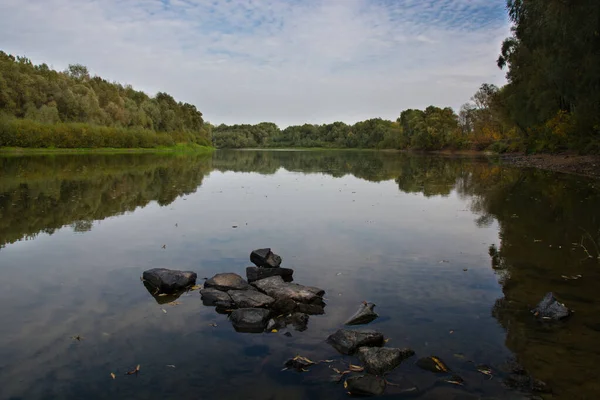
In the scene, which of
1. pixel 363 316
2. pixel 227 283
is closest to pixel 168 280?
pixel 227 283

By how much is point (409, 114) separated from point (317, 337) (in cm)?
13065

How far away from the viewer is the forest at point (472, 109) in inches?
923

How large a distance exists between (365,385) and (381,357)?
0.62 meters

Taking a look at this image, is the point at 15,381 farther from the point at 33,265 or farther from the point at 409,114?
the point at 409,114

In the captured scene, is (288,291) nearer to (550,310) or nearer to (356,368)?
(356,368)

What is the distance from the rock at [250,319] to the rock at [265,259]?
7.34 ft

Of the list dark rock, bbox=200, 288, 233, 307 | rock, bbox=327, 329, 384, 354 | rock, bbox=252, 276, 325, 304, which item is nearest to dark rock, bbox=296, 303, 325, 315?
rock, bbox=252, 276, 325, 304

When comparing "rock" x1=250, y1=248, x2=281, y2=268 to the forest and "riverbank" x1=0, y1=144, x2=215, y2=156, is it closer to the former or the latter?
the forest

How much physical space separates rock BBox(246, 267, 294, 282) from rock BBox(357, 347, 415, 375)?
3215 millimetres

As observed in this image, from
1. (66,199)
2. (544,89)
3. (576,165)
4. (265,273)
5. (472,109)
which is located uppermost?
(472,109)

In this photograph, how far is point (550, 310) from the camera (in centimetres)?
673

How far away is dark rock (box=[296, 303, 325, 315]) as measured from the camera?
7.05 meters

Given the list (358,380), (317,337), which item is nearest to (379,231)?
(317,337)

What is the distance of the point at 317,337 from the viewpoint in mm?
6164
